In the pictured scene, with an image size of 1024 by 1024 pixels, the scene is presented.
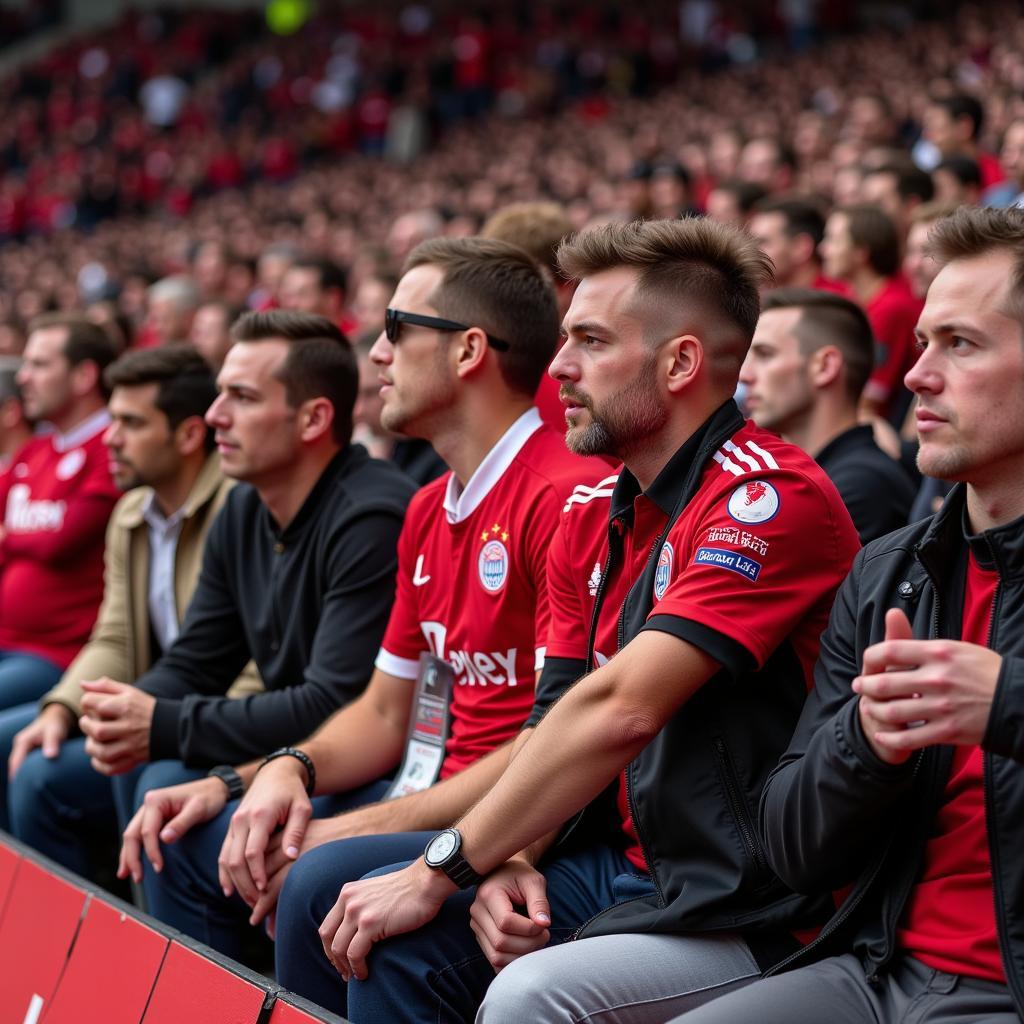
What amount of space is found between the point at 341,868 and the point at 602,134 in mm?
13582

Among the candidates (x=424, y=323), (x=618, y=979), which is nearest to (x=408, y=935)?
(x=618, y=979)

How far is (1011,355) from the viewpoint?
6.88 ft

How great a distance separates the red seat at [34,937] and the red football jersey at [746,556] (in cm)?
145

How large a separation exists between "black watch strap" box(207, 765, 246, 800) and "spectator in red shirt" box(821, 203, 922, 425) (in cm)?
328

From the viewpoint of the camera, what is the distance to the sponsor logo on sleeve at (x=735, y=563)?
235 cm

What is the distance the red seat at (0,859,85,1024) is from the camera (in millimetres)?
3270

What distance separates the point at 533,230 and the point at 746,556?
8.22 feet

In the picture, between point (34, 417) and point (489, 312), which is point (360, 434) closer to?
point (34, 417)

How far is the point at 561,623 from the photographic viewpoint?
2.87 meters

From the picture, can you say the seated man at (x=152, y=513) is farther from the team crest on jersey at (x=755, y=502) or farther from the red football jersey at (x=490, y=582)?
the team crest on jersey at (x=755, y=502)

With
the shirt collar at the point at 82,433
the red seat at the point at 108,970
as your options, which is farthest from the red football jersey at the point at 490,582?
the shirt collar at the point at 82,433

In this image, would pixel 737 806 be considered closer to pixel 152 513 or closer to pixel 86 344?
pixel 152 513

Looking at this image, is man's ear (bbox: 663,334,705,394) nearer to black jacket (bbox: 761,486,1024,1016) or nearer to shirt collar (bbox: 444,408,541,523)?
black jacket (bbox: 761,486,1024,1016)

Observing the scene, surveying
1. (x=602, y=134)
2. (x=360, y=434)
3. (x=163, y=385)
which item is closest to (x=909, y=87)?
(x=602, y=134)
